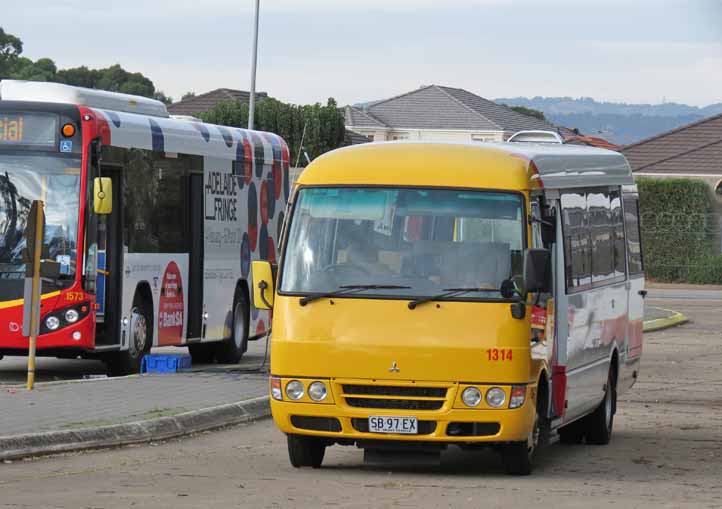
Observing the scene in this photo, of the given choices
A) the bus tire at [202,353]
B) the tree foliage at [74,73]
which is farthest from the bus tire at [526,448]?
the tree foliage at [74,73]

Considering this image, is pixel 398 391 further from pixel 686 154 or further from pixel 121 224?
pixel 686 154

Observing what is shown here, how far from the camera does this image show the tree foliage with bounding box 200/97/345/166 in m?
A: 85.0

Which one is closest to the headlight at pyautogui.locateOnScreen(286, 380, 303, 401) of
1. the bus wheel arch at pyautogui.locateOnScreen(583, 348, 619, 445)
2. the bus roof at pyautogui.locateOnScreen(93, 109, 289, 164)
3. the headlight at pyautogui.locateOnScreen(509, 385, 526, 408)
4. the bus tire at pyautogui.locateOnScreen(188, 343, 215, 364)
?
the headlight at pyautogui.locateOnScreen(509, 385, 526, 408)

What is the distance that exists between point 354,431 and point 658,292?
132ft

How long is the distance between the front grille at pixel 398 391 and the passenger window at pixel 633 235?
570 cm

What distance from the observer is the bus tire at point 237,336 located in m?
25.0

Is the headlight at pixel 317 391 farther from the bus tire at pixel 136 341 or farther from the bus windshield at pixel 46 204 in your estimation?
the bus tire at pixel 136 341

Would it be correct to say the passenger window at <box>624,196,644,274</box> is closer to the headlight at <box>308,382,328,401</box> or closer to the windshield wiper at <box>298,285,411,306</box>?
the windshield wiper at <box>298,285,411,306</box>

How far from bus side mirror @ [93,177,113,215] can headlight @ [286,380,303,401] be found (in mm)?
7375

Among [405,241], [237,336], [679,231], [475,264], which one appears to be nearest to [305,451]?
[405,241]

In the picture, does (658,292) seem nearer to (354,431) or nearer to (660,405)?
(660,405)

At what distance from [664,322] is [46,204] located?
18.3 m

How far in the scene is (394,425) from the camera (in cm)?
1256

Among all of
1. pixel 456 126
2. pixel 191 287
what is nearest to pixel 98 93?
pixel 191 287
